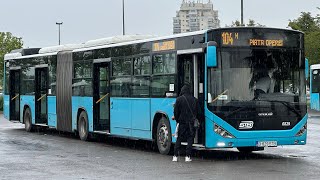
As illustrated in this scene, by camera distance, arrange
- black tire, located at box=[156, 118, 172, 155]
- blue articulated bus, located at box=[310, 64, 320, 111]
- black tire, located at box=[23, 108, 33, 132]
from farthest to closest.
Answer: blue articulated bus, located at box=[310, 64, 320, 111]
black tire, located at box=[23, 108, 33, 132]
black tire, located at box=[156, 118, 172, 155]

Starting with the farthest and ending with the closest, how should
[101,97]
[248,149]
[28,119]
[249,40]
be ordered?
[28,119], [101,97], [248,149], [249,40]

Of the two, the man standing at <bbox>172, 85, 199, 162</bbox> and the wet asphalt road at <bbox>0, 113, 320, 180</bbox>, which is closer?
the wet asphalt road at <bbox>0, 113, 320, 180</bbox>

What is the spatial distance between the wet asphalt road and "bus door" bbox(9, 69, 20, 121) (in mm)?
8027

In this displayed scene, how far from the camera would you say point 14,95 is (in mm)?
31312

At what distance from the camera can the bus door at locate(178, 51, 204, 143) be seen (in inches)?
664

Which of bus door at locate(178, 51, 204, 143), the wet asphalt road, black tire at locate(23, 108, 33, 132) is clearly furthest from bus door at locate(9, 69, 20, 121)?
bus door at locate(178, 51, 204, 143)


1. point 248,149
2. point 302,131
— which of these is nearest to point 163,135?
point 248,149

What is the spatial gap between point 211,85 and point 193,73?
0.79 metres

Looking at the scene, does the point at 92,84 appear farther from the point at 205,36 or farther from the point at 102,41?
the point at 205,36

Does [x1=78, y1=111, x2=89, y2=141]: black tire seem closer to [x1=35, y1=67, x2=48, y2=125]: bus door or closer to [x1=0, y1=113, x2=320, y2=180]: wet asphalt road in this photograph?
[x1=0, y1=113, x2=320, y2=180]: wet asphalt road

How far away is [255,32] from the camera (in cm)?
1700

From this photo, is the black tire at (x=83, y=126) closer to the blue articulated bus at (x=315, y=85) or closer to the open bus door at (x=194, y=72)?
the open bus door at (x=194, y=72)

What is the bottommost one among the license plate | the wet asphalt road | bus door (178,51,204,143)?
the wet asphalt road

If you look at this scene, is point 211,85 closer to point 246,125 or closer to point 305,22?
point 246,125
